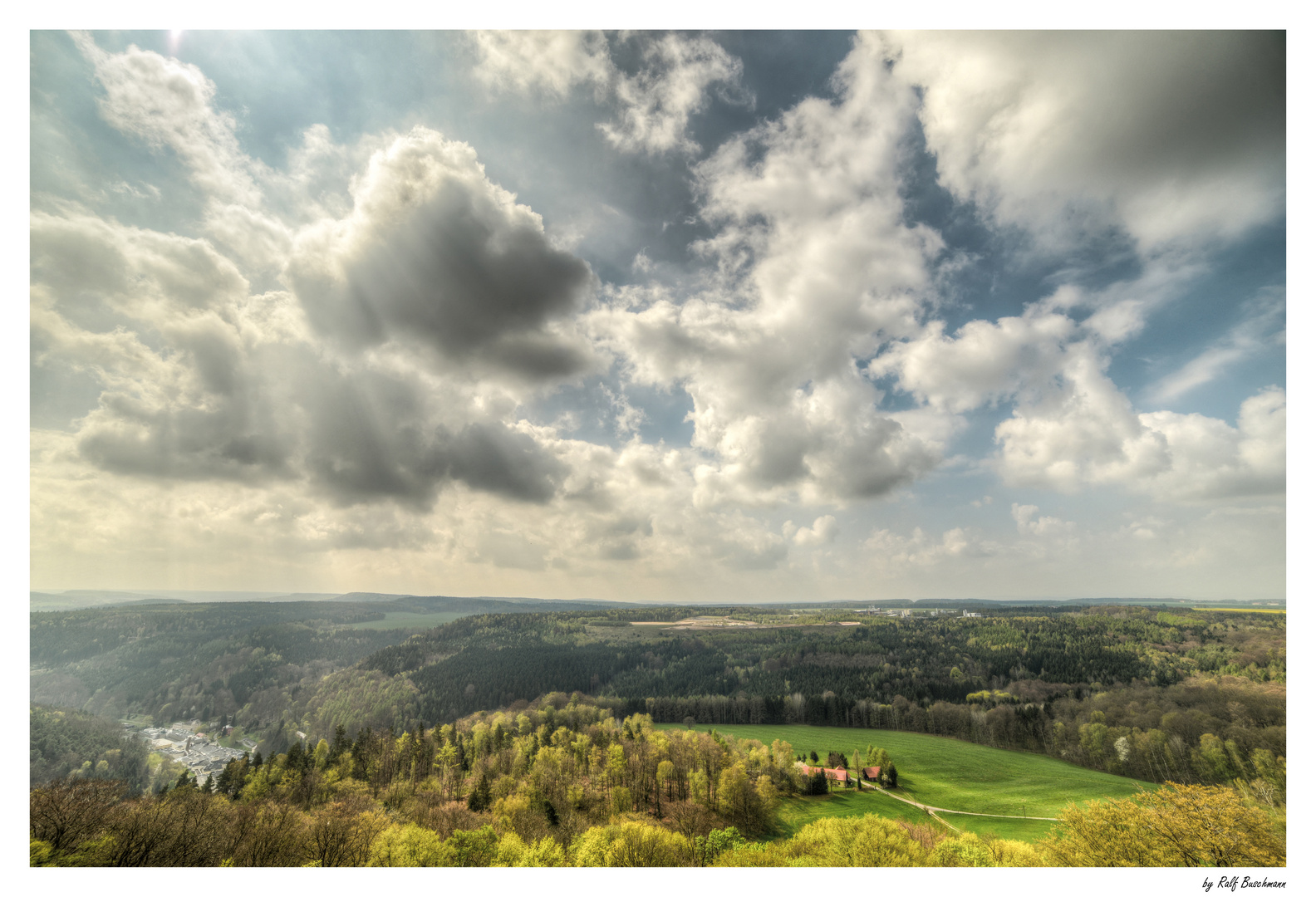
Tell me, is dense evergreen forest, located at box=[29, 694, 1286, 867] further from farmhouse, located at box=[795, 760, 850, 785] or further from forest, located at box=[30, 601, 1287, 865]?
farmhouse, located at box=[795, 760, 850, 785]

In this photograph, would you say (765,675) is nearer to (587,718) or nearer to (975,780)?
(587,718)

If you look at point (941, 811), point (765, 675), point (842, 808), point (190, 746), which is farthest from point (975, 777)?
point (190, 746)

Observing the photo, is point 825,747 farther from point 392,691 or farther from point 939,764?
point 392,691

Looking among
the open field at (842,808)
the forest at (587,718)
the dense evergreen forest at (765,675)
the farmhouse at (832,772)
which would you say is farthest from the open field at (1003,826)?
the dense evergreen forest at (765,675)

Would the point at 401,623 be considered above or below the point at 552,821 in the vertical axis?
below

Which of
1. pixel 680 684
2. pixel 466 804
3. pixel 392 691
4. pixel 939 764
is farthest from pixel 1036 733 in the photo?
pixel 392 691

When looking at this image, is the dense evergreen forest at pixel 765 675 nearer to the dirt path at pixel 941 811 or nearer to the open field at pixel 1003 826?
the dirt path at pixel 941 811
